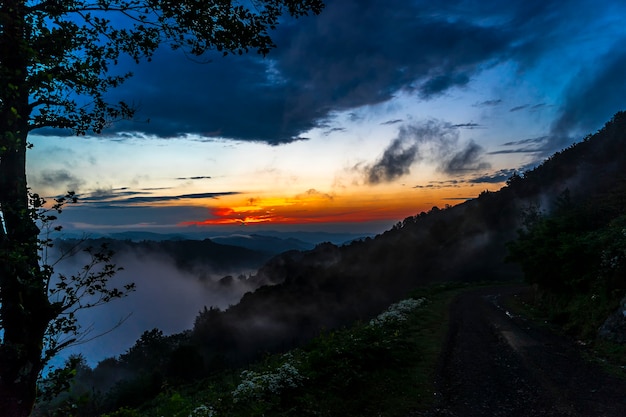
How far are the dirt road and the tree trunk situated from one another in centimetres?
964

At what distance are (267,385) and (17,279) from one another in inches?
304

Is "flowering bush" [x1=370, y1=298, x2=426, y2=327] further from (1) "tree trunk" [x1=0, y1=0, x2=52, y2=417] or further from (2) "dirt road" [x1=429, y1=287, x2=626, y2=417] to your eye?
(1) "tree trunk" [x1=0, y1=0, x2=52, y2=417]

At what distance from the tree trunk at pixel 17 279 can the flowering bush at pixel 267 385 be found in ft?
19.8

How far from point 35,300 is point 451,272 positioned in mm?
106024

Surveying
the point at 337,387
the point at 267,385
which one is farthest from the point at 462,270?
the point at 267,385

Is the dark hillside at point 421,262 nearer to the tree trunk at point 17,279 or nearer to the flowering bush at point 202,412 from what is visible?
the flowering bush at point 202,412

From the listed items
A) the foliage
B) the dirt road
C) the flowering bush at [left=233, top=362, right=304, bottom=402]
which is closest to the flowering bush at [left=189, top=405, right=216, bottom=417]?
the flowering bush at [left=233, top=362, right=304, bottom=402]

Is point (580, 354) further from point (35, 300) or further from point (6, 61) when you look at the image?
point (6, 61)

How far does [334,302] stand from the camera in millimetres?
125375

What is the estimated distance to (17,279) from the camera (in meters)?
5.42

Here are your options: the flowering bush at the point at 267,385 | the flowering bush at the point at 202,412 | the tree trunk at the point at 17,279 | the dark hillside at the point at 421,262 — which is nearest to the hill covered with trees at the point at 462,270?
the dark hillside at the point at 421,262

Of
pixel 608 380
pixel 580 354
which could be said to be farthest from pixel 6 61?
pixel 580 354

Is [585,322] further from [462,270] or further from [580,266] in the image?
[462,270]

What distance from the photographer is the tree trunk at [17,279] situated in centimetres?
538
